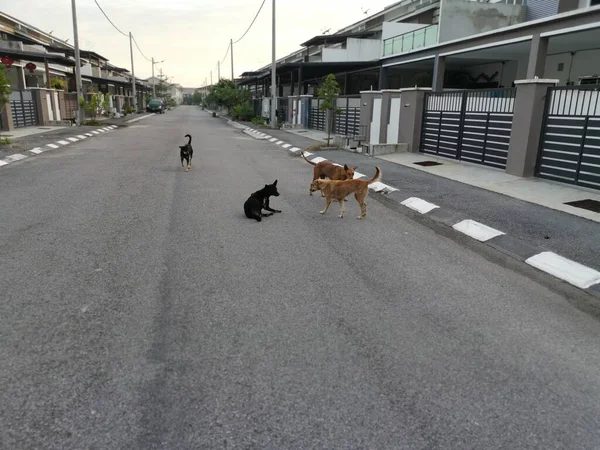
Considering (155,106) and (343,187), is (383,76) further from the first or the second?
(155,106)

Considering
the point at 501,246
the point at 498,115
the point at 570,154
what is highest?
the point at 498,115

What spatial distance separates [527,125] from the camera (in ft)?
38.0

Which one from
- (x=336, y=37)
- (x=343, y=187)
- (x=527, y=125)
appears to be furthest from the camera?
(x=336, y=37)

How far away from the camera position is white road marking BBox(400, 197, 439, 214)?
902 centimetres

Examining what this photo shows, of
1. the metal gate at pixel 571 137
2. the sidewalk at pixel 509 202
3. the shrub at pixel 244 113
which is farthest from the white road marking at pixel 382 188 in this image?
the shrub at pixel 244 113

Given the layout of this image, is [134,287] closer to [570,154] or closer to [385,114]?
[570,154]

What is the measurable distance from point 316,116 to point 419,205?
24.5 m

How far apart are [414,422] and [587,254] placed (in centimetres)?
470

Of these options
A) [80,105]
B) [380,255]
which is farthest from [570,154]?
[80,105]

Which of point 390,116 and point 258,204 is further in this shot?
point 390,116

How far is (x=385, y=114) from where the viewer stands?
62.8ft

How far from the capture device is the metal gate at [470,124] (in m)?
12.9

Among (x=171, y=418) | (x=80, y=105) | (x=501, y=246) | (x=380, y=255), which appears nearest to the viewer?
(x=171, y=418)

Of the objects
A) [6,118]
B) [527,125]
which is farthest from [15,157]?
[527,125]
